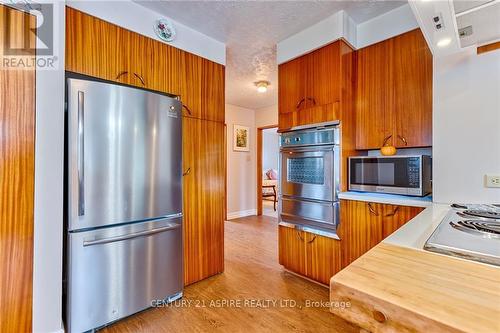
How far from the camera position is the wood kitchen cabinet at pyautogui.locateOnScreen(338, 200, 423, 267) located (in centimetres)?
173

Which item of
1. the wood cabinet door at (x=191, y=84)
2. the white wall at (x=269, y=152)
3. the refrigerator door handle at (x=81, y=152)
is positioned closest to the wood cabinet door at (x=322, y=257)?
the wood cabinet door at (x=191, y=84)

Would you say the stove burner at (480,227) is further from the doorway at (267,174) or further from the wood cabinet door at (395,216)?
the doorway at (267,174)

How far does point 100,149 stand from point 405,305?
1.71 meters

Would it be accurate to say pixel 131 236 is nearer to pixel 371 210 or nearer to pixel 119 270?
pixel 119 270

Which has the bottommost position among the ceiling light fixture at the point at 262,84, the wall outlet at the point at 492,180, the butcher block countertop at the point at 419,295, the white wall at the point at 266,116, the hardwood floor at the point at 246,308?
the hardwood floor at the point at 246,308

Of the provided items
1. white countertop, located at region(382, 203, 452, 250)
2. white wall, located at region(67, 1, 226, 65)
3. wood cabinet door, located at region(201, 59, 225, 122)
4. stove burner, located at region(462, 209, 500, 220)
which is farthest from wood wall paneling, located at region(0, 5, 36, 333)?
stove burner, located at region(462, 209, 500, 220)

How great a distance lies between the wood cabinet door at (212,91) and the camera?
2.32 meters

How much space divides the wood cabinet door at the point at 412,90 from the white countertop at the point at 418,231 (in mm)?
835

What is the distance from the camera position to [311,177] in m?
2.25

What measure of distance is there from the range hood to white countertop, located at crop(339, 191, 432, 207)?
958 millimetres

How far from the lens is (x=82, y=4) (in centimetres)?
163

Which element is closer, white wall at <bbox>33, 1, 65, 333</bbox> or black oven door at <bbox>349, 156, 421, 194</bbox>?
white wall at <bbox>33, 1, 65, 333</bbox>

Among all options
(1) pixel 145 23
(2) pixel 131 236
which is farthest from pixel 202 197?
(1) pixel 145 23

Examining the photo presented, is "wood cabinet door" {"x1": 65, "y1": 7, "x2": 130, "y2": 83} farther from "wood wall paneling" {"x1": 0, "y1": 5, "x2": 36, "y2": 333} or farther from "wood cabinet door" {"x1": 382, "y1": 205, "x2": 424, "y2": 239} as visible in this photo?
"wood cabinet door" {"x1": 382, "y1": 205, "x2": 424, "y2": 239}
